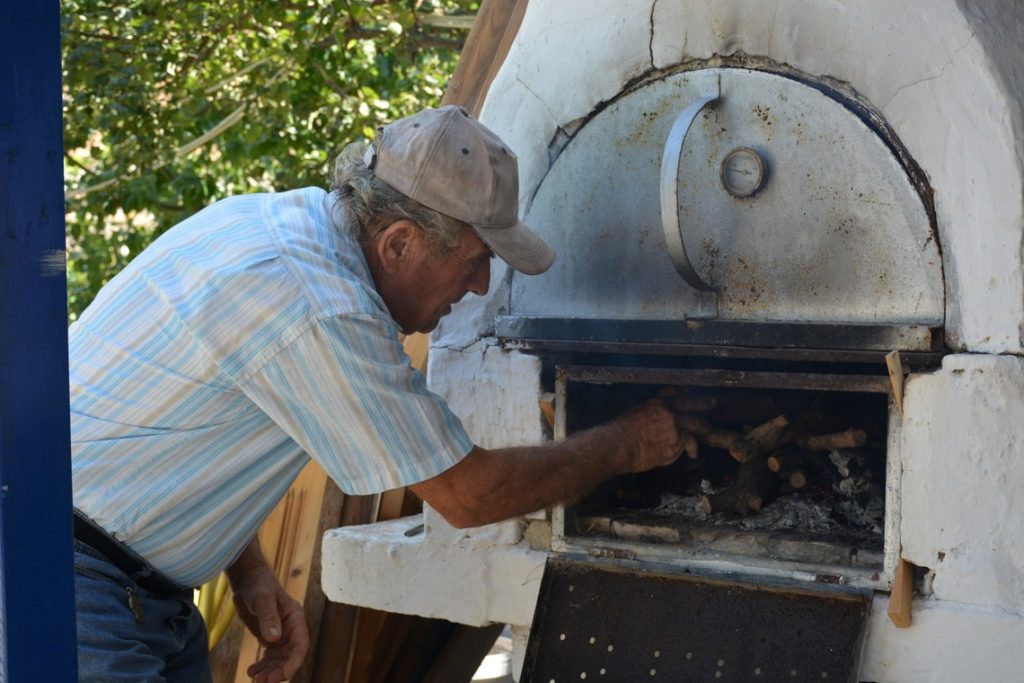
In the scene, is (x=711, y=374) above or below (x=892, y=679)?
above

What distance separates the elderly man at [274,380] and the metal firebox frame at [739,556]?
0.79ft

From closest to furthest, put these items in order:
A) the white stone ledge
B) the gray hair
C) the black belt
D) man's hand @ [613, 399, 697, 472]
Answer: the black belt < the gray hair < man's hand @ [613, 399, 697, 472] < the white stone ledge

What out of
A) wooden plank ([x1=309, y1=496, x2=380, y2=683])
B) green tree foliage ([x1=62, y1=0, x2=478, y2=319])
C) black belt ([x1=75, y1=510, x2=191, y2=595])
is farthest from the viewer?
green tree foliage ([x1=62, y1=0, x2=478, y2=319])

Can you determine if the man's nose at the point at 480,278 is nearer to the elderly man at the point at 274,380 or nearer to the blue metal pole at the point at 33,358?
the elderly man at the point at 274,380

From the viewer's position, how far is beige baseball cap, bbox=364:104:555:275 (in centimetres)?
218

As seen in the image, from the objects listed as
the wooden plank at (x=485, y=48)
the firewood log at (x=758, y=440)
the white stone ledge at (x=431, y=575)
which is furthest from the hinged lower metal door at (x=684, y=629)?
the wooden plank at (x=485, y=48)

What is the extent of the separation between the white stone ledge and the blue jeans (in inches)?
27.1

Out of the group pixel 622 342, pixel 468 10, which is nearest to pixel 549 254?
pixel 622 342

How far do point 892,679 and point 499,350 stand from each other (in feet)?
3.62

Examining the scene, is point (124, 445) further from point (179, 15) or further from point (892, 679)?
point (179, 15)

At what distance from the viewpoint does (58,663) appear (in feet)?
4.96

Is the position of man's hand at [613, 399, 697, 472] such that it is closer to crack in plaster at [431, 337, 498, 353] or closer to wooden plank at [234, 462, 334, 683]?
crack in plaster at [431, 337, 498, 353]

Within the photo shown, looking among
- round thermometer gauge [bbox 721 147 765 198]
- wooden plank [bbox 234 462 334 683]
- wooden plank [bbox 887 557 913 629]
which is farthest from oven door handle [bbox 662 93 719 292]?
wooden plank [bbox 234 462 334 683]

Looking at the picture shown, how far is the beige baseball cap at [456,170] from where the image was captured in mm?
2184
